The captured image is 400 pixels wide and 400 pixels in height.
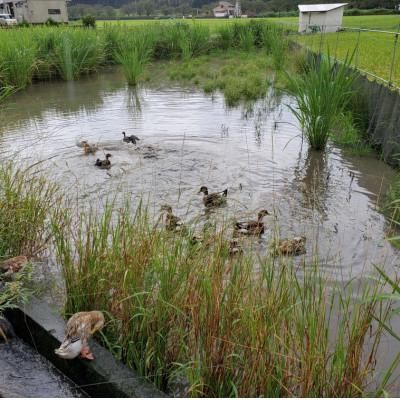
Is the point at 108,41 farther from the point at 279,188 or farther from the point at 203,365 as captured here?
the point at 203,365

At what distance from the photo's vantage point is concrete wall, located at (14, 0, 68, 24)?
52.6 meters

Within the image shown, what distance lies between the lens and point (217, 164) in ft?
23.6

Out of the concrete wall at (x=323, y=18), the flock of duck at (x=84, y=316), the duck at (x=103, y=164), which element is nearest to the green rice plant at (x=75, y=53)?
the duck at (x=103, y=164)

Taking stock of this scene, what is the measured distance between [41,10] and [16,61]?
47.2 meters

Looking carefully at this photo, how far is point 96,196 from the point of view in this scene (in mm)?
5922

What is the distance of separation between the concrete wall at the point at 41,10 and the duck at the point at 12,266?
55454mm

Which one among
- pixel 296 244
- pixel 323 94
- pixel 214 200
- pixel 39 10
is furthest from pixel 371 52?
pixel 39 10

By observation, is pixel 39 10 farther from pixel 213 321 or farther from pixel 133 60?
pixel 213 321

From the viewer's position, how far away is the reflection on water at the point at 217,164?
5.09 m

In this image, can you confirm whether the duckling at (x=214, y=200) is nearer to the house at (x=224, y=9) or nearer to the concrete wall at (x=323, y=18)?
the concrete wall at (x=323, y=18)

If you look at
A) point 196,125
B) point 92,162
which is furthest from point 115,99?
point 92,162

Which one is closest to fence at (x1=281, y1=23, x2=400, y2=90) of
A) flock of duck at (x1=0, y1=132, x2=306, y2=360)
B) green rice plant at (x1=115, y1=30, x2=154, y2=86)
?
flock of duck at (x1=0, y1=132, x2=306, y2=360)

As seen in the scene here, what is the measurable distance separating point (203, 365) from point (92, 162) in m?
5.32

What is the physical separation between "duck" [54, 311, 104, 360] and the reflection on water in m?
1.45
